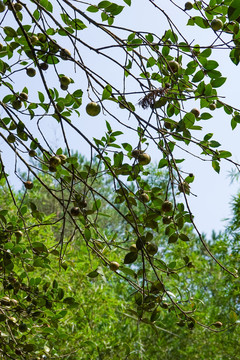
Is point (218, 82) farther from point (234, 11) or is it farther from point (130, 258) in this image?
point (130, 258)

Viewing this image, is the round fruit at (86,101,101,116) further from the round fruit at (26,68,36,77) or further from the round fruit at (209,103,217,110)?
the round fruit at (26,68,36,77)

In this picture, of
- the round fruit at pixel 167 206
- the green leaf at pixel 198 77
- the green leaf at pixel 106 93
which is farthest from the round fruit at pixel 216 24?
the round fruit at pixel 167 206

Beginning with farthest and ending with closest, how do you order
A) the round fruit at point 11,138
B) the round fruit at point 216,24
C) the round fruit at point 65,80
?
1. the round fruit at point 11,138
2. the round fruit at point 65,80
3. the round fruit at point 216,24

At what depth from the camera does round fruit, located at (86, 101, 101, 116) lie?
107cm

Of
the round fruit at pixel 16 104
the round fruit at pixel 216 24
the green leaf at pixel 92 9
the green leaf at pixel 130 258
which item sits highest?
the round fruit at pixel 216 24

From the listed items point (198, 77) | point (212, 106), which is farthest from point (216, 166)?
point (198, 77)

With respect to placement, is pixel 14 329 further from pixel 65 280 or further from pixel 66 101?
pixel 65 280

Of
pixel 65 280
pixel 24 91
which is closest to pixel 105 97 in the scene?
pixel 24 91

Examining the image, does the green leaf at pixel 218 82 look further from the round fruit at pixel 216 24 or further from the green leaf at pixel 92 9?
the green leaf at pixel 92 9

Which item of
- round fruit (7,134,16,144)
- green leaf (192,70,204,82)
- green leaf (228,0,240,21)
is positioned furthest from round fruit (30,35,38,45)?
green leaf (228,0,240,21)

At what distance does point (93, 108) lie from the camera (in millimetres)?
1068

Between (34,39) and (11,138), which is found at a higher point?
(34,39)

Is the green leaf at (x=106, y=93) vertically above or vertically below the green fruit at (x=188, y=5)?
below

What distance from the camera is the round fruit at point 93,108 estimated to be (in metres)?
1.07
